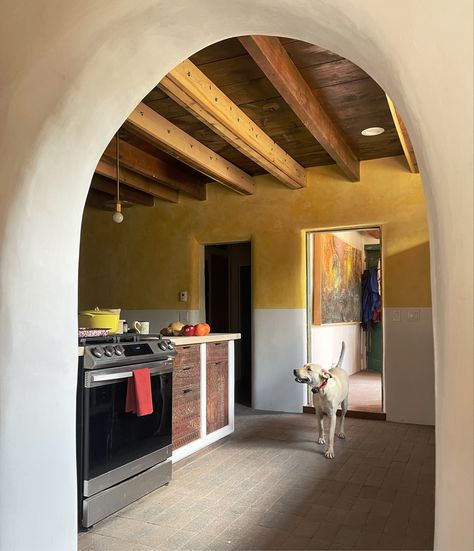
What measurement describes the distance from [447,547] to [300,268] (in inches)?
176

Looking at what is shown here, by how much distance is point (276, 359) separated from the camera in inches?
214

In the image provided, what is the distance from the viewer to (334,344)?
7.09 m

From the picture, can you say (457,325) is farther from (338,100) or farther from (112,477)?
(338,100)

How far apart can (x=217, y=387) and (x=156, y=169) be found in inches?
89.3

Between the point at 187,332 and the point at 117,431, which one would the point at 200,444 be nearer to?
the point at 187,332

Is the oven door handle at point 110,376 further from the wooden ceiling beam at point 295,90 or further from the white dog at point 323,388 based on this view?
the wooden ceiling beam at point 295,90

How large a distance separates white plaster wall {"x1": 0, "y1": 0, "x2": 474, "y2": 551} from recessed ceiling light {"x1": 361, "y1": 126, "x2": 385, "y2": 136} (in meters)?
2.84

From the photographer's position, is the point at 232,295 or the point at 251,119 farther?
the point at 232,295

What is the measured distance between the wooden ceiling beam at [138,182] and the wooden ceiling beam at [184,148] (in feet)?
2.46

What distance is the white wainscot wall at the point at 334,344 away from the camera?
641 centimetres

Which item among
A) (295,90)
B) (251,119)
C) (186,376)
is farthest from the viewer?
(251,119)

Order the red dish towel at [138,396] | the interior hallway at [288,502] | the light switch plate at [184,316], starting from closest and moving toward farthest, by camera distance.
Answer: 1. the interior hallway at [288,502]
2. the red dish towel at [138,396]
3. the light switch plate at [184,316]

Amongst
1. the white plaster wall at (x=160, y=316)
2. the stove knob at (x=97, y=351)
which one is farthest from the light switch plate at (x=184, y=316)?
the stove knob at (x=97, y=351)

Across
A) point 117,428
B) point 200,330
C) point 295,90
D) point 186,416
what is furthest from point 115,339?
point 295,90
